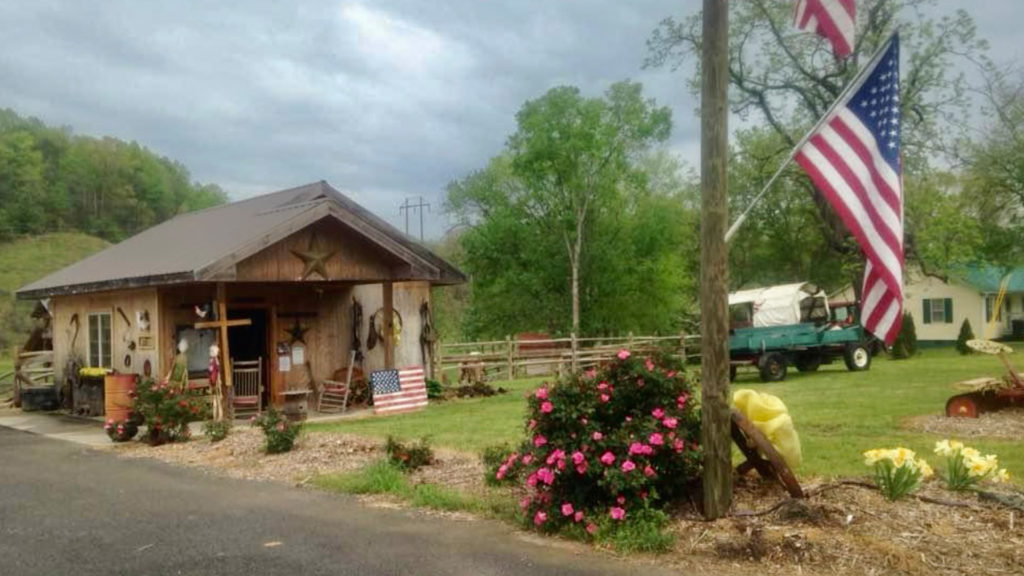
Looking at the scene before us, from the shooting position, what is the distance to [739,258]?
50.3 m

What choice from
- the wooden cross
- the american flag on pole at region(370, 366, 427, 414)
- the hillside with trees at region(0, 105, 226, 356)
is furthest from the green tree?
the hillside with trees at region(0, 105, 226, 356)

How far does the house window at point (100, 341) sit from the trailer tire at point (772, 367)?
1514 centimetres

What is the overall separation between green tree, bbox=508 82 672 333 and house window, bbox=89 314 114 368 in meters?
20.7

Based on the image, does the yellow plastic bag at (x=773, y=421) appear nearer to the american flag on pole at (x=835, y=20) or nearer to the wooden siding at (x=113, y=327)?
the american flag on pole at (x=835, y=20)

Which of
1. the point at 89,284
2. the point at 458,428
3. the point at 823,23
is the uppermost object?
the point at 823,23

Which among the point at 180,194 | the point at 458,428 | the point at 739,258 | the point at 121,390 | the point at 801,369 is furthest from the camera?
the point at 180,194

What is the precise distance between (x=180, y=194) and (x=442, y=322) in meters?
29.4

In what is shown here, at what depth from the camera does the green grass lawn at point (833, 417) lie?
10383 mm

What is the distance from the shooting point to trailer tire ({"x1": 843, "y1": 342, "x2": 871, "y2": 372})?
80.2 ft

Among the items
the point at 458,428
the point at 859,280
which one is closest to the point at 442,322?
the point at 859,280

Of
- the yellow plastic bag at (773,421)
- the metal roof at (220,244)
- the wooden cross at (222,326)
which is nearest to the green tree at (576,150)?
the metal roof at (220,244)

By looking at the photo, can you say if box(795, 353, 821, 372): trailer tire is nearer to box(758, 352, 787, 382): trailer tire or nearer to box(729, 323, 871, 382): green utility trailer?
box(729, 323, 871, 382): green utility trailer

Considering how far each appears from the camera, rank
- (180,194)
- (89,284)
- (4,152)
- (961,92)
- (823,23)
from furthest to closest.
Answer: (180,194), (4,152), (961,92), (89,284), (823,23)

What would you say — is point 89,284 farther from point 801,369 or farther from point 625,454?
point 801,369
